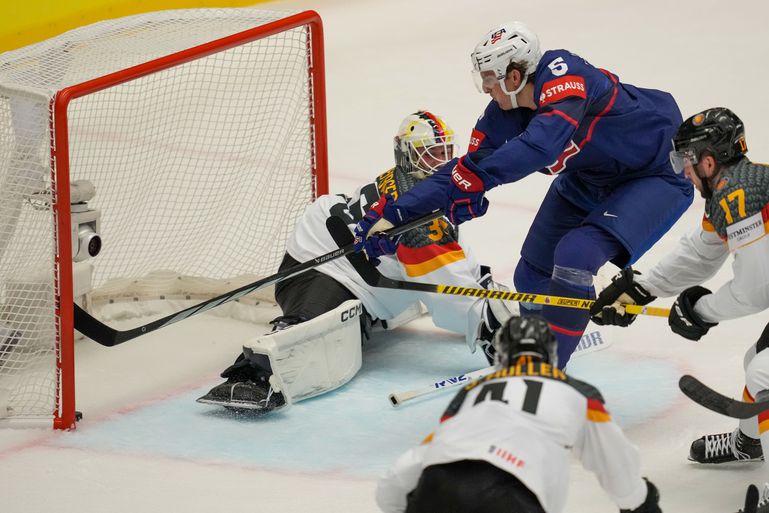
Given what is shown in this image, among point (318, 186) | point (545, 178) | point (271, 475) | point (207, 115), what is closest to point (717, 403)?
point (271, 475)

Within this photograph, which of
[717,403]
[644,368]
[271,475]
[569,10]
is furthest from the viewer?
[569,10]

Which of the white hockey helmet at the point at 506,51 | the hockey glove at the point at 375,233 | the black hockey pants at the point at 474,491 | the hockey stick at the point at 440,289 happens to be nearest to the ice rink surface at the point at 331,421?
the hockey stick at the point at 440,289

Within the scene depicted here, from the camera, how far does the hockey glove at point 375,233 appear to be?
3.85 metres

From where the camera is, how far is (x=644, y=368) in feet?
13.2

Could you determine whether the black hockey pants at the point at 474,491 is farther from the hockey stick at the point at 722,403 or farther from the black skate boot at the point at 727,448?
the black skate boot at the point at 727,448

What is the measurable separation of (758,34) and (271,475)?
5.38m

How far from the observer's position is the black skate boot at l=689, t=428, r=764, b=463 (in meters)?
3.20

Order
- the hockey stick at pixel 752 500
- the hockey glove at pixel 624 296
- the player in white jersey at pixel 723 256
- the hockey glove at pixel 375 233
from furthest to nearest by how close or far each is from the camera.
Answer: the hockey glove at pixel 375 233 → the hockey glove at pixel 624 296 → the player in white jersey at pixel 723 256 → the hockey stick at pixel 752 500

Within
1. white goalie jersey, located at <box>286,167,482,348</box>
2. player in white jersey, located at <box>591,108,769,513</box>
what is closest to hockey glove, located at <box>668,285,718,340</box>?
player in white jersey, located at <box>591,108,769,513</box>

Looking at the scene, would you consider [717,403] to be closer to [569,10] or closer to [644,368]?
[644,368]

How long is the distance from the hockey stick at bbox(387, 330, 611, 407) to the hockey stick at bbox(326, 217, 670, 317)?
0.26m

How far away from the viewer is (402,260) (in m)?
3.96

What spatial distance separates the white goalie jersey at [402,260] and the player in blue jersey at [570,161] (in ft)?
0.47

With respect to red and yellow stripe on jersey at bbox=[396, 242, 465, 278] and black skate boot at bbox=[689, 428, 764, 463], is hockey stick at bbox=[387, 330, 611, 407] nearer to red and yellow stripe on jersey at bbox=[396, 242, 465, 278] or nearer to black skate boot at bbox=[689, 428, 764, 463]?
red and yellow stripe on jersey at bbox=[396, 242, 465, 278]
